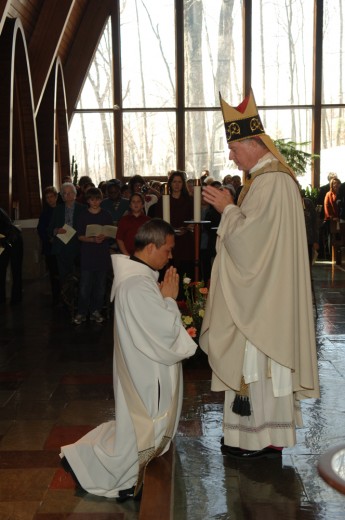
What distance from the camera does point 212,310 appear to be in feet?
15.1

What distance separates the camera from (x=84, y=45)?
20.8 m

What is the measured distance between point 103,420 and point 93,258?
3686 mm

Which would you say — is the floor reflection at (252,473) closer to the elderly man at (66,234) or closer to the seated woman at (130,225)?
the seated woman at (130,225)

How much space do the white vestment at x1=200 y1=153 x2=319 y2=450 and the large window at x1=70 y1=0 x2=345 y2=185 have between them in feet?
57.8

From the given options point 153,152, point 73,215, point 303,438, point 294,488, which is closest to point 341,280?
point 73,215

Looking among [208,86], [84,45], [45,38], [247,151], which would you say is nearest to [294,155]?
[208,86]

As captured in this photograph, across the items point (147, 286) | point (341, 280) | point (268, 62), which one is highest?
point (268, 62)

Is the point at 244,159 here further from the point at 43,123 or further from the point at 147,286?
the point at 43,123

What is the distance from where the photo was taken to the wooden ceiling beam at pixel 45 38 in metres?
15.2

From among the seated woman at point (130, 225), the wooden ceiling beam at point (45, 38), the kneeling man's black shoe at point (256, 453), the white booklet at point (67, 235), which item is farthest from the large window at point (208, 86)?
the kneeling man's black shoe at point (256, 453)

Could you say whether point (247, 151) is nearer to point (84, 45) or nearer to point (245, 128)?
point (245, 128)

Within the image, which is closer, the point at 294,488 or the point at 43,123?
the point at 294,488

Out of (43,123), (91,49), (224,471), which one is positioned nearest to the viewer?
(224,471)

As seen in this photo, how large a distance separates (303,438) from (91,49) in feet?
57.7
